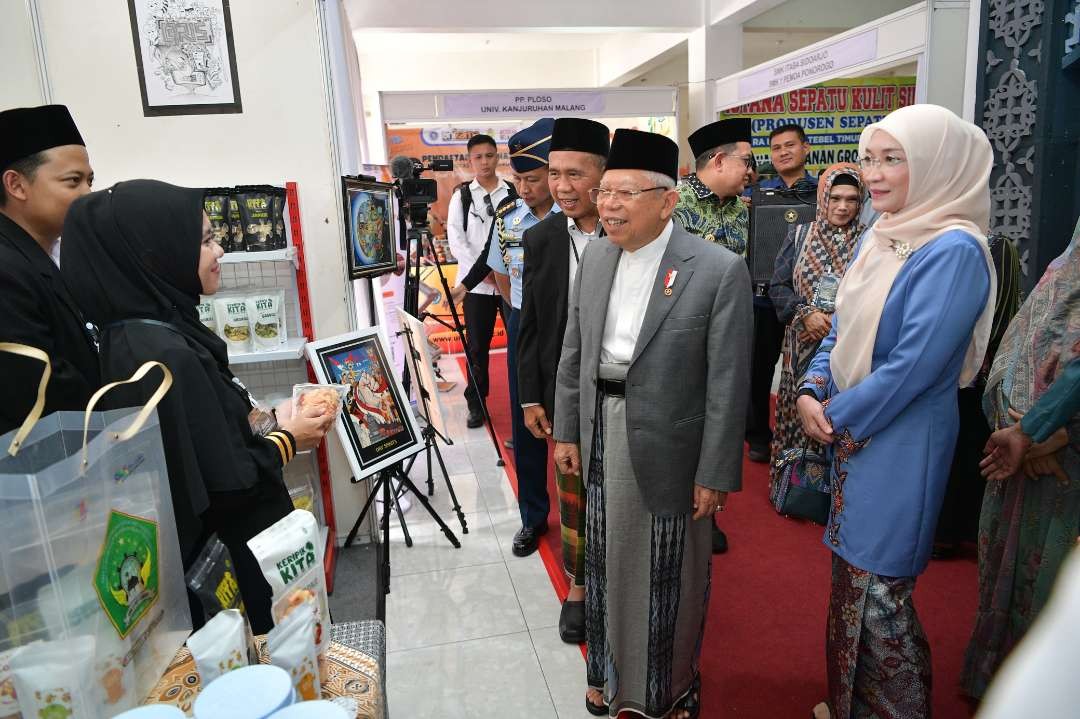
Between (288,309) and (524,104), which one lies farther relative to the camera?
(524,104)

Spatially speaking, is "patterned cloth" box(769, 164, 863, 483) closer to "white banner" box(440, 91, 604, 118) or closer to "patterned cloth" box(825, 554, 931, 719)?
"patterned cloth" box(825, 554, 931, 719)

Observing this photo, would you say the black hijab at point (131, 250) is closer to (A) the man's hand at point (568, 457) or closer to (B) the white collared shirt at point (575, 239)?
(A) the man's hand at point (568, 457)

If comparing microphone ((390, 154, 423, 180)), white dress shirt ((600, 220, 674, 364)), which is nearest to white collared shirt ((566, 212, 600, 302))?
white dress shirt ((600, 220, 674, 364))

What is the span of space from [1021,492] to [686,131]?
7.53 m

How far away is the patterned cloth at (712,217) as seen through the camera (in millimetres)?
2791

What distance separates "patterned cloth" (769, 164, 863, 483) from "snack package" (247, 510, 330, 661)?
2.33 metres

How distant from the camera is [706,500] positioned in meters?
1.79

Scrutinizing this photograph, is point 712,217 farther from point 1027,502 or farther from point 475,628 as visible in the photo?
point 475,628

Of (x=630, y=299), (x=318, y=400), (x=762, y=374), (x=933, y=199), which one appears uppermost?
(x=933, y=199)

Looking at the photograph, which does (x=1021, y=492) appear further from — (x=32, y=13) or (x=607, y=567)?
(x=32, y=13)

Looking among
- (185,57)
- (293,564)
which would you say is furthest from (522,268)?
(293,564)

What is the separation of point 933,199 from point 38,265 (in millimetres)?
2141

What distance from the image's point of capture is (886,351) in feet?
5.26

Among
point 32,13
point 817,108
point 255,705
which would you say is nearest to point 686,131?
point 817,108
